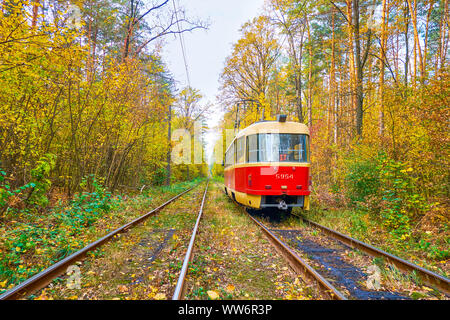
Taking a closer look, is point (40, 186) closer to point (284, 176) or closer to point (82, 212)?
point (82, 212)

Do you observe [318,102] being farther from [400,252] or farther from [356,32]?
[400,252]

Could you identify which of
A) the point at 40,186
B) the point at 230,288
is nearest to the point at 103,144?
the point at 40,186

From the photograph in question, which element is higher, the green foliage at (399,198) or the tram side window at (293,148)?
the tram side window at (293,148)

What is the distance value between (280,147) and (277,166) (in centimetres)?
64

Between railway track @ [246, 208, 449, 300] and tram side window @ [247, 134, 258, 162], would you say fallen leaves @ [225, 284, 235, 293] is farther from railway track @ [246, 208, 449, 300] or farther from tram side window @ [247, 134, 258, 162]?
tram side window @ [247, 134, 258, 162]

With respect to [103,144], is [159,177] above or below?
below

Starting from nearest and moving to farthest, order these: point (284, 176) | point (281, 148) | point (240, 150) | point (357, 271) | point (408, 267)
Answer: point (408, 267)
point (357, 271)
point (284, 176)
point (281, 148)
point (240, 150)

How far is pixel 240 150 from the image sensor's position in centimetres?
854

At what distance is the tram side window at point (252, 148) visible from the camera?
24.4 feet

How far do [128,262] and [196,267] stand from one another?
1290mm

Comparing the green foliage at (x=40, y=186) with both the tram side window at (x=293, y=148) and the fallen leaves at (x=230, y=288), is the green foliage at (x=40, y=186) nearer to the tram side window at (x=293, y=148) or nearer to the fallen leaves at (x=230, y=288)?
the fallen leaves at (x=230, y=288)

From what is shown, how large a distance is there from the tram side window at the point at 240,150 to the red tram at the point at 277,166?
1.34ft

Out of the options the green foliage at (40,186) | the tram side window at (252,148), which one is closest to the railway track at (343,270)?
the tram side window at (252,148)

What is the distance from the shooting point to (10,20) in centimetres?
448
